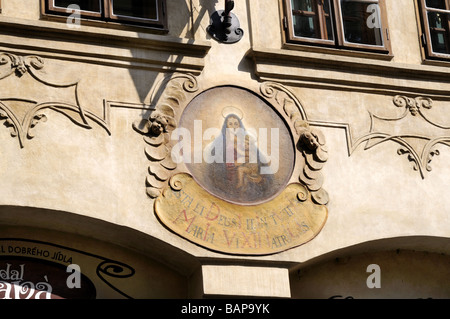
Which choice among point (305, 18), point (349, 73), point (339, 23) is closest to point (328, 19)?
point (339, 23)

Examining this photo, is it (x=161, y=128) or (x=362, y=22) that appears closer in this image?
(x=161, y=128)

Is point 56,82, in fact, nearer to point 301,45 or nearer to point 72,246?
point 72,246

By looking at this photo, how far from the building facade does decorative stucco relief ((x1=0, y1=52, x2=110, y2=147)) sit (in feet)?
0.05

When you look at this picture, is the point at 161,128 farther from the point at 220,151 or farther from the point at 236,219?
the point at 236,219

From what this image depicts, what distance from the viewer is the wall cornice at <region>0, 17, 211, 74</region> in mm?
9977

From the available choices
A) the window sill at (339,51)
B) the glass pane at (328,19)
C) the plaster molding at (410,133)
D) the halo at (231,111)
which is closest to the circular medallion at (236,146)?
the halo at (231,111)

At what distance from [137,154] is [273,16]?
Answer: 2410mm

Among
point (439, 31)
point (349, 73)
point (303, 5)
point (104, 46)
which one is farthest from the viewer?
point (439, 31)

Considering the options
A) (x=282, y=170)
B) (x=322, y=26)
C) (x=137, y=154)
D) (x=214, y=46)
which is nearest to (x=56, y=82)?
(x=137, y=154)

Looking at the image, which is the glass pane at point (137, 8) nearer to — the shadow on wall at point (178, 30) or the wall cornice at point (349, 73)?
the shadow on wall at point (178, 30)

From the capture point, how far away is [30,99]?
981 cm

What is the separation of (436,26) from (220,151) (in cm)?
335

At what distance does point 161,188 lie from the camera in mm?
9969

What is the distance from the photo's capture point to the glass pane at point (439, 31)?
11.9 metres
